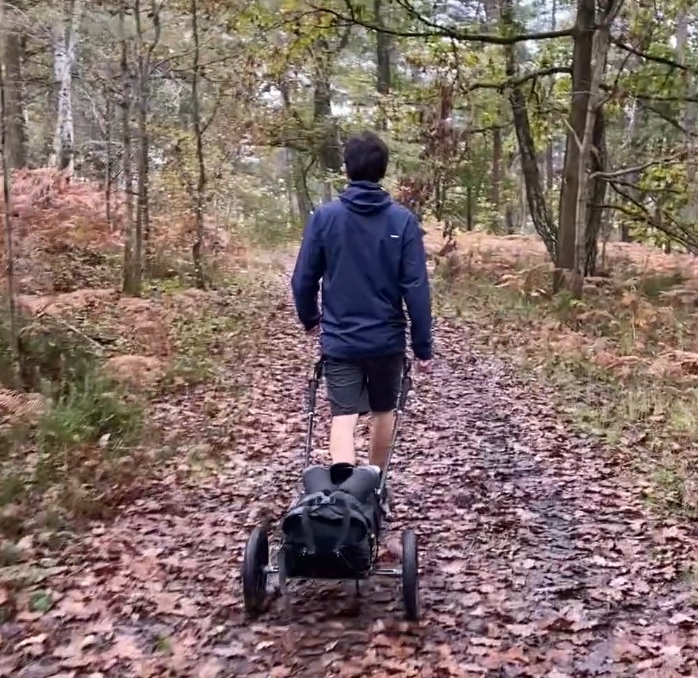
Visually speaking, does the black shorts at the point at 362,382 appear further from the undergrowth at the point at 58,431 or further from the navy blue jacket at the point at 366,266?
the undergrowth at the point at 58,431

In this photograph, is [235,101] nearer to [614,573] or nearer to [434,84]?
[434,84]

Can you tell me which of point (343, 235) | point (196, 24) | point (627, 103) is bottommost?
point (343, 235)

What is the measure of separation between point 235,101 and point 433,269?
19.1 ft

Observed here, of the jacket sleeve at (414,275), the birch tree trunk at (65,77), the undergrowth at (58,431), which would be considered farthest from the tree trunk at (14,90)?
the jacket sleeve at (414,275)

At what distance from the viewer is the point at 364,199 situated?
4.55 meters

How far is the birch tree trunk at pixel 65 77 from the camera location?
53.7ft

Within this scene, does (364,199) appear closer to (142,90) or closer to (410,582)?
(410,582)

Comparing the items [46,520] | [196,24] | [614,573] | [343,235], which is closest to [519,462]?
[614,573]

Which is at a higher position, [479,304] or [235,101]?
[235,101]

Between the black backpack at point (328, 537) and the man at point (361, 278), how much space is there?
20.6 inches

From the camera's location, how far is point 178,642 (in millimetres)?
4266

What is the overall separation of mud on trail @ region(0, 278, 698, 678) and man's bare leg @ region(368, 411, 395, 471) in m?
0.64

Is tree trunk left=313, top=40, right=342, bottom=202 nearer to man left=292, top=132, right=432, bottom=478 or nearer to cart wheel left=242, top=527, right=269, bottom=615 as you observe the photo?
man left=292, top=132, right=432, bottom=478

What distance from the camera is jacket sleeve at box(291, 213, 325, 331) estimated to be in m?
4.63
